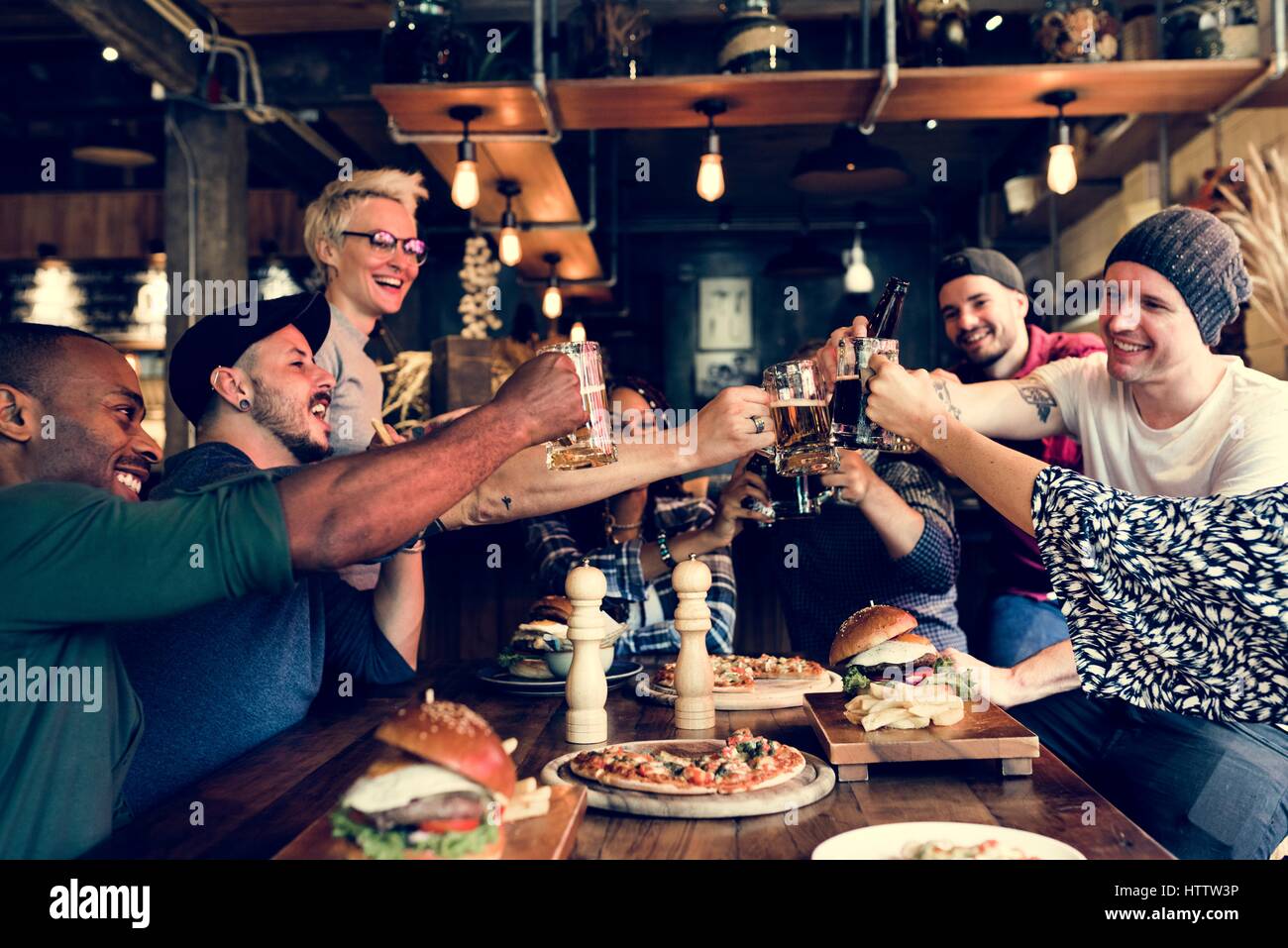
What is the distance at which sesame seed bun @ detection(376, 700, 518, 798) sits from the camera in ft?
3.32

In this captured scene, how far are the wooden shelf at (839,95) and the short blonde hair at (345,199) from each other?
34.0 inches

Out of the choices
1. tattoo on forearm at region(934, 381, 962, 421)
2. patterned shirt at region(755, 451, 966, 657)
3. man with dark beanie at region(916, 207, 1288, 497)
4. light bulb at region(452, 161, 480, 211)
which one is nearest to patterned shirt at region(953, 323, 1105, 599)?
patterned shirt at region(755, 451, 966, 657)

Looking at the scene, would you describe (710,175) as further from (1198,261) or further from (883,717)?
(883,717)

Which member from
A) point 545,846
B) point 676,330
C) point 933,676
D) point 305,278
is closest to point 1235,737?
point 933,676

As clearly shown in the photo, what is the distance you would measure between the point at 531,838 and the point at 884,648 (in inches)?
35.3

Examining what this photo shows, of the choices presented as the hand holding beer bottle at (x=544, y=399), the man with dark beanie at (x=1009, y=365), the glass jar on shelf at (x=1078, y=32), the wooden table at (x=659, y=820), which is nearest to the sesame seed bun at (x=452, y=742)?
the wooden table at (x=659, y=820)

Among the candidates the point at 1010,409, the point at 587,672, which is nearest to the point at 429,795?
the point at 587,672

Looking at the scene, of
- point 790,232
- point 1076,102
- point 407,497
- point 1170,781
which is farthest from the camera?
point 790,232

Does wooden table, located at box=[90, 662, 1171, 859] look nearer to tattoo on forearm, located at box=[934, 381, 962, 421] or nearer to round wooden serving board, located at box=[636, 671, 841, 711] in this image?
round wooden serving board, located at box=[636, 671, 841, 711]

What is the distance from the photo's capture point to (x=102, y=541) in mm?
1192

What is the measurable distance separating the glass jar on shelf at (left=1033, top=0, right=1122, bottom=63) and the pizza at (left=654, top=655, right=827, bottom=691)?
2761 millimetres

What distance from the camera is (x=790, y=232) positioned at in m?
9.71

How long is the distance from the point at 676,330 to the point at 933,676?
331 inches
